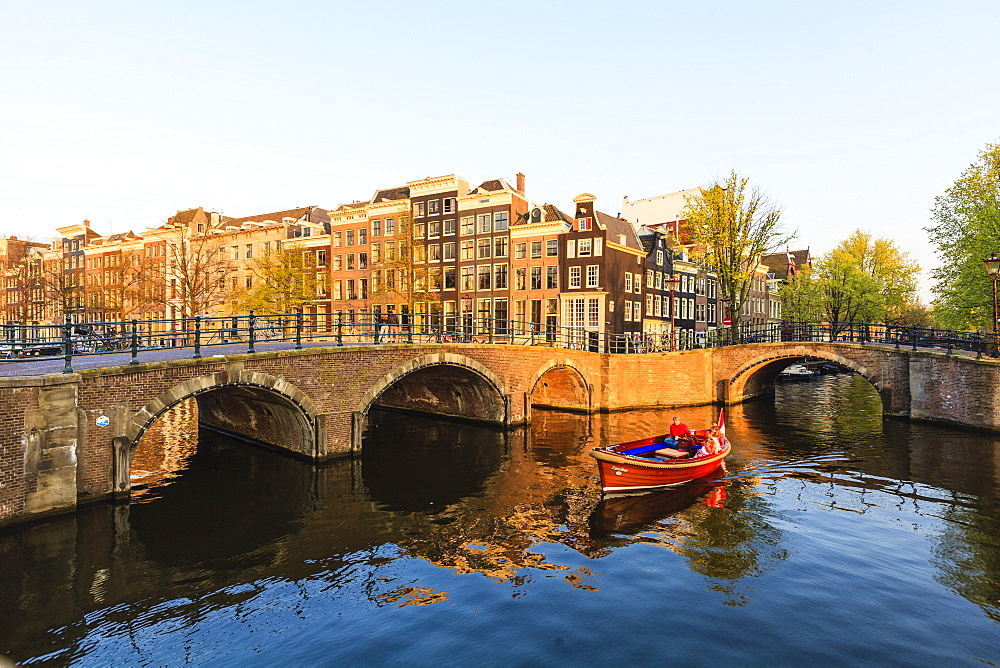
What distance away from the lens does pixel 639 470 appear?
15297 mm

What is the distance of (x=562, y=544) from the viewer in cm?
1233

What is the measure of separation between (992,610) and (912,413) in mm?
21104

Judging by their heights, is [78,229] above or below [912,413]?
above

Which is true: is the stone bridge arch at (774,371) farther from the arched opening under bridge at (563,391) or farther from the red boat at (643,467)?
the red boat at (643,467)

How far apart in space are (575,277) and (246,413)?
26.9 metres

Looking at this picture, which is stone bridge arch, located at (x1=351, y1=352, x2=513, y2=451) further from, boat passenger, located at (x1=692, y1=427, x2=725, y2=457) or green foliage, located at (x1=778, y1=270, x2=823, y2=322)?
green foliage, located at (x1=778, y1=270, x2=823, y2=322)

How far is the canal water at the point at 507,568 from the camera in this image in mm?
8289

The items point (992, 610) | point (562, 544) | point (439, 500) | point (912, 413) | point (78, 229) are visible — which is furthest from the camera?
point (78, 229)

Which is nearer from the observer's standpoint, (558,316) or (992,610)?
(992,610)

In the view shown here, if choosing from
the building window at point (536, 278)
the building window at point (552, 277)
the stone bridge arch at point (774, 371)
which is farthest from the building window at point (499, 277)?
the stone bridge arch at point (774, 371)

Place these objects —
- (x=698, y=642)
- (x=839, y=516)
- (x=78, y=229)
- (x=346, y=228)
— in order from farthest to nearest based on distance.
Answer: (x=78, y=229) → (x=346, y=228) → (x=839, y=516) → (x=698, y=642)

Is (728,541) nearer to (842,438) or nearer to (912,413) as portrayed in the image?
(842,438)

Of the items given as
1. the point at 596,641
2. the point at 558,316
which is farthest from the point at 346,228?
the point at 596,641

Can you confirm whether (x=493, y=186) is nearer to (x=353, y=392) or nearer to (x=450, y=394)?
(x=450, y=394)
